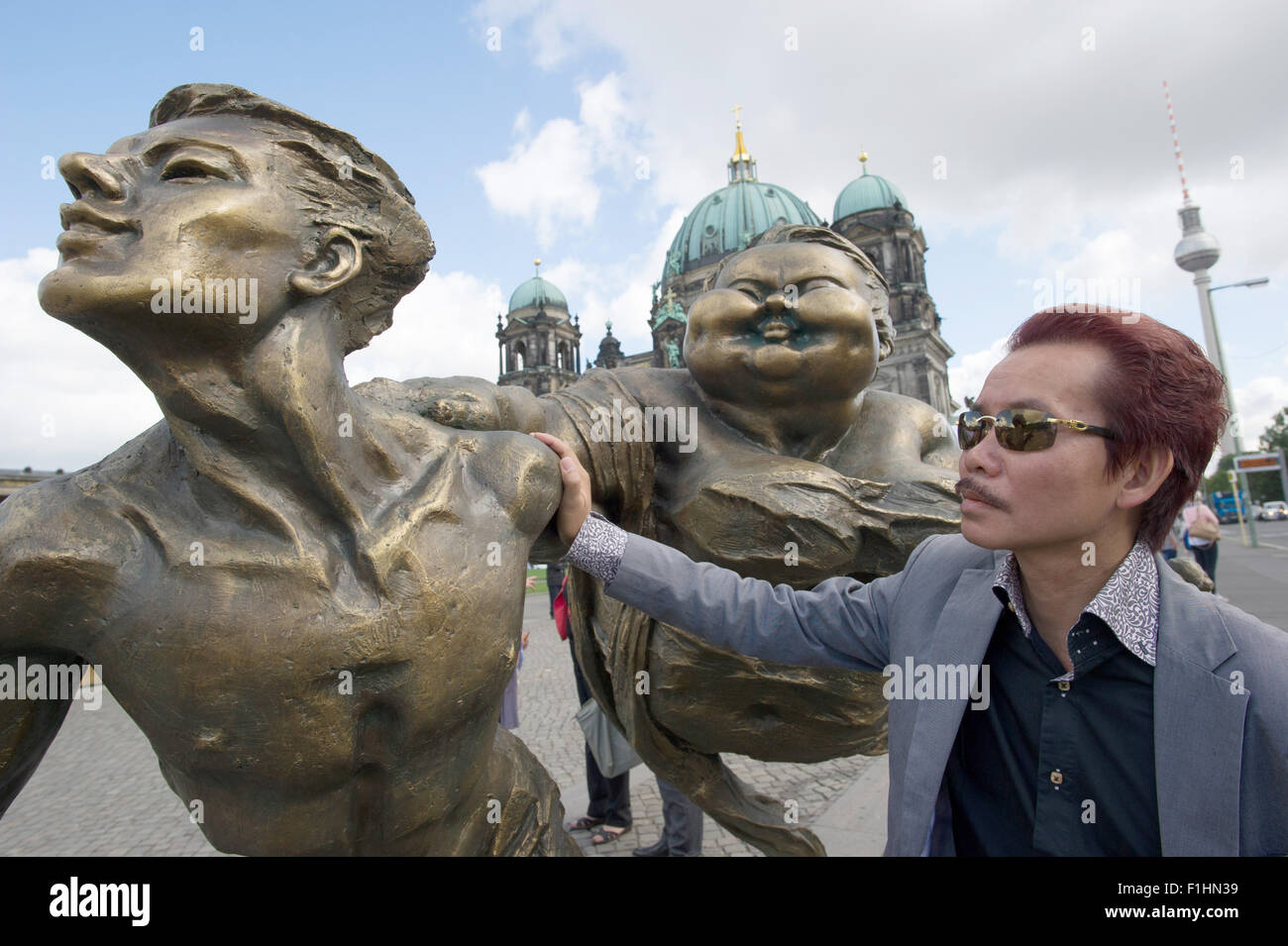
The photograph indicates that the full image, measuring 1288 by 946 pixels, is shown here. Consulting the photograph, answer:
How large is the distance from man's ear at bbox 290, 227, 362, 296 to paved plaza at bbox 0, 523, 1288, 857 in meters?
3.89

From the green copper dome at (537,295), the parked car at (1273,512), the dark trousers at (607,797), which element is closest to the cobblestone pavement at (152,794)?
the dark trousers at (607,797)

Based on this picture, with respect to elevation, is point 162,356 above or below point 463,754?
above

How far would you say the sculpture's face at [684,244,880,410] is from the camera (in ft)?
6.61

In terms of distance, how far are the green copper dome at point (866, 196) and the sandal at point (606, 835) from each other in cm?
3169

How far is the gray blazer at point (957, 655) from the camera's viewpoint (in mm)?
1139

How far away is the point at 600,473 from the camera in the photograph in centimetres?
209

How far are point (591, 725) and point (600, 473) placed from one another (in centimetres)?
275

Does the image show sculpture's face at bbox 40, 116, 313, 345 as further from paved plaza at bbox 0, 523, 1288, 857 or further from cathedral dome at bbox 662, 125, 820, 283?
cathedral dome at bbox 662, 125, 820, 283

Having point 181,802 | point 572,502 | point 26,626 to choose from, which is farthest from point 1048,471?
point 181,802

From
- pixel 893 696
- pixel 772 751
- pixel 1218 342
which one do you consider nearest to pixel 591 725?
pixel 772 751

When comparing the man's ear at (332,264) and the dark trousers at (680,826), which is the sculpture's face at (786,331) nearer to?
the man's ear at (332,264)

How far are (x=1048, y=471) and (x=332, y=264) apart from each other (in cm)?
133
